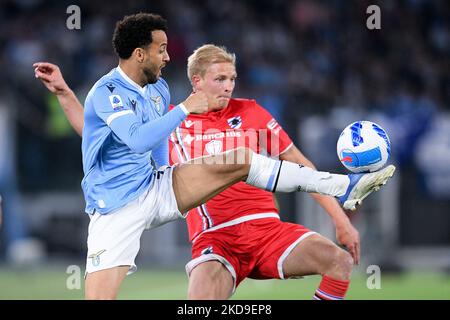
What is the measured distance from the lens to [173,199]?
250 inches

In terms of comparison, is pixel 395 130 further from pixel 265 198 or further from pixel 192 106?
pixel 192 106

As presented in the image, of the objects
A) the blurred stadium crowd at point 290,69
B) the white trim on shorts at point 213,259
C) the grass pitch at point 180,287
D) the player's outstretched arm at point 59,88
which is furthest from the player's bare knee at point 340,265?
the blurred stadium crowd at point 290,69

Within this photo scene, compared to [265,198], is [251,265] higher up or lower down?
lower down

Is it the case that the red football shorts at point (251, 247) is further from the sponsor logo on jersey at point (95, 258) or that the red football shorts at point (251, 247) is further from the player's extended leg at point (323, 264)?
the sponsor logo on jersey at point (95, 258)

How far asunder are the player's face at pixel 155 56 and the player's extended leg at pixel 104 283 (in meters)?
1.33

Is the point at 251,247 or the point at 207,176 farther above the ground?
the point at 207,176

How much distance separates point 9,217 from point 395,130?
5599 millimetres

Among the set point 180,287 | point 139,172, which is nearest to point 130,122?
point 139,172

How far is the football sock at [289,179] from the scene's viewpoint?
6.10m

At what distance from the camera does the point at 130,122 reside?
238 inches

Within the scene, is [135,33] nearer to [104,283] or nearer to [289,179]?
[289,179]

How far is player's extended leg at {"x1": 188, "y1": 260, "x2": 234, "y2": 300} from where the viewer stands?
638 centimetres

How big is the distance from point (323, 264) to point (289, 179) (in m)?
0.74

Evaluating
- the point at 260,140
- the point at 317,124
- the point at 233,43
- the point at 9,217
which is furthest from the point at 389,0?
the point at 260,140
